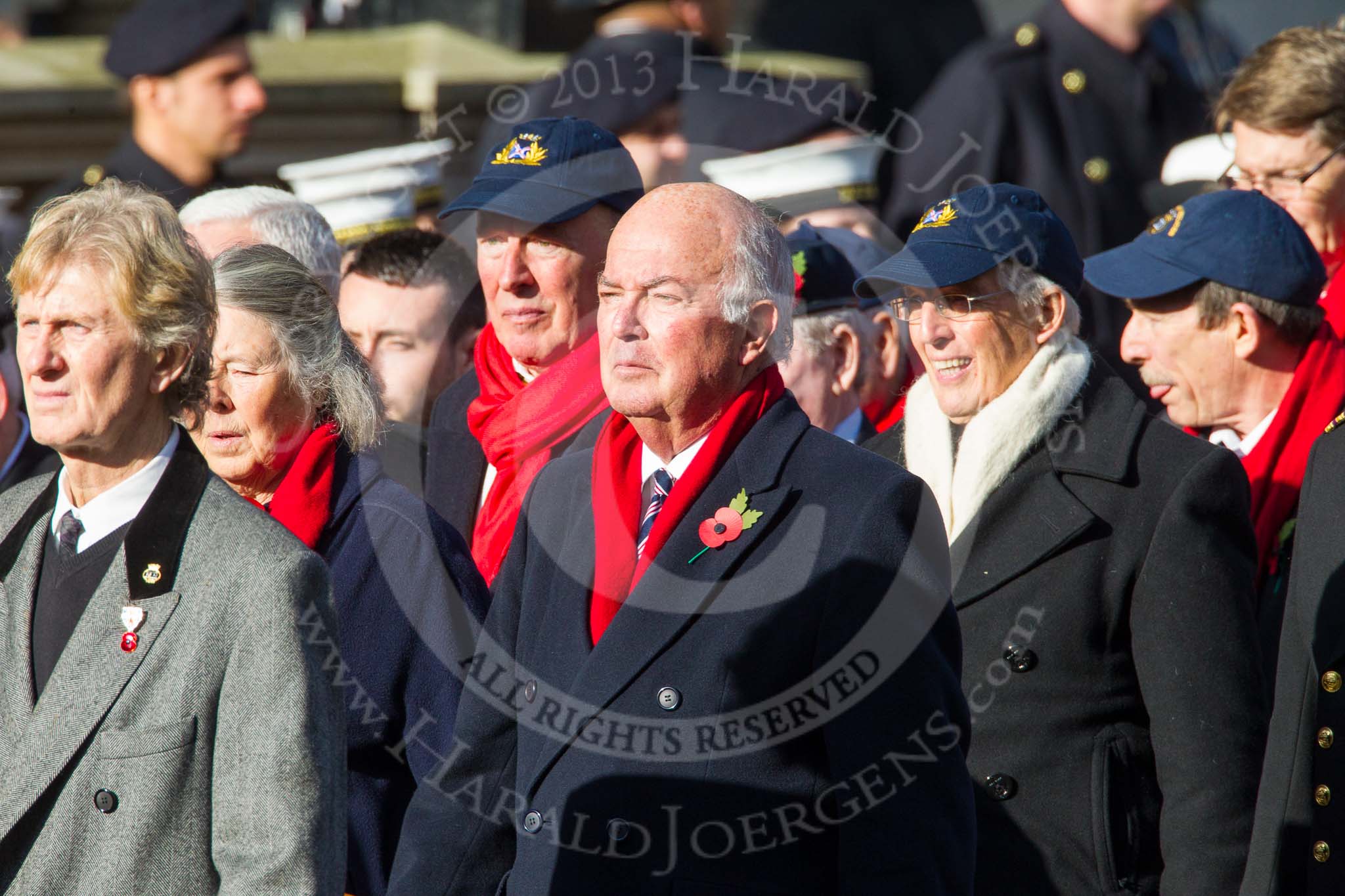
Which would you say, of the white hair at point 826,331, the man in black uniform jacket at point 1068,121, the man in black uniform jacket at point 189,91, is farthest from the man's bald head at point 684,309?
the man in black uniform jacket at point 189,91

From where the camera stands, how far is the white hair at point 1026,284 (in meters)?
3.56

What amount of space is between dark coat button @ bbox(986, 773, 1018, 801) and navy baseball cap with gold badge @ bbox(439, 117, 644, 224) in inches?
59.2

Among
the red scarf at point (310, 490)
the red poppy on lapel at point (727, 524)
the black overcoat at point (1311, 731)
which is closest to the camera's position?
the red poppy on lapel at point (727, 524)

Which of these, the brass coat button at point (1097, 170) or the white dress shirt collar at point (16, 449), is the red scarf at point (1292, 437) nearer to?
the brass coat button at point (1097, 170)

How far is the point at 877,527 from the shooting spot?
2.79m

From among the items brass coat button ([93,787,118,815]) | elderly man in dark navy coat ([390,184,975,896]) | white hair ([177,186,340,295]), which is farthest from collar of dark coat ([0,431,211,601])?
white hair ([177,186,340,295])

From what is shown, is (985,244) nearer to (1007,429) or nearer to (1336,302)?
(1007,429)

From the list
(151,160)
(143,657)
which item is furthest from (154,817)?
(151,160)

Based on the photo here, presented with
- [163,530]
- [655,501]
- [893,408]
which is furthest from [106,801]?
[893,408]

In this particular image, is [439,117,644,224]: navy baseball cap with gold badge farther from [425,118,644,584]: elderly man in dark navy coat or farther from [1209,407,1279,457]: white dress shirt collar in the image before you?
[1209,407,1279,457]: white dress shirt collar

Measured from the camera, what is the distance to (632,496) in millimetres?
3076

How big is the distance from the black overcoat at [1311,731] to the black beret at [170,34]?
177 inches

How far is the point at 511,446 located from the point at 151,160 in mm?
2993

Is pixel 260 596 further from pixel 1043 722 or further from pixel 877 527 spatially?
pixel 1043 722
